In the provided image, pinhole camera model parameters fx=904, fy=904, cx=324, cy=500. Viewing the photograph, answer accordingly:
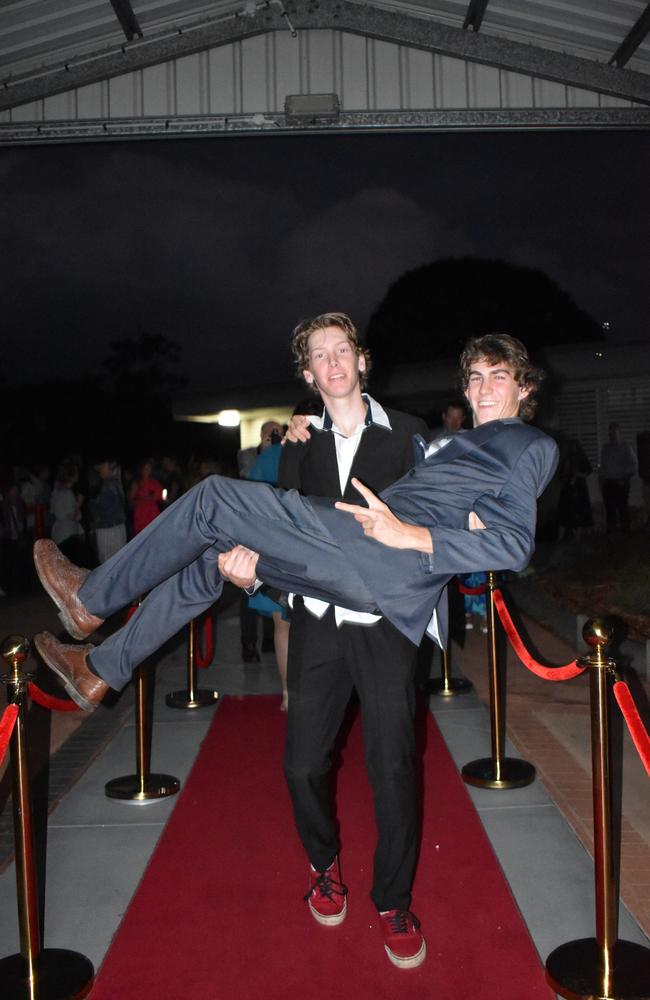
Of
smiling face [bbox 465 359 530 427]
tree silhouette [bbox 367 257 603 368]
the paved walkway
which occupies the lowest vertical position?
the paved walkway

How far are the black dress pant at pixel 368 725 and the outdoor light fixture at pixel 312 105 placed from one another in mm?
8348

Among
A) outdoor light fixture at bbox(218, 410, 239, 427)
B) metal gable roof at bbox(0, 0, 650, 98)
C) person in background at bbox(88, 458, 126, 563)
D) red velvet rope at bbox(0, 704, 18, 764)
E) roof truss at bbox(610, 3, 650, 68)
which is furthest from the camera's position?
outdoor light fixture at bbox(218, 410, 239, 427)

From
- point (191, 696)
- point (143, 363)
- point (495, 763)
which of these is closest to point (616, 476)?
point (191, 696)

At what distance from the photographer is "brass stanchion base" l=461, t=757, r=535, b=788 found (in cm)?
481

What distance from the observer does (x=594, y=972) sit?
2938 mm

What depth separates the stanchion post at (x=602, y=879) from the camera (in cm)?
286

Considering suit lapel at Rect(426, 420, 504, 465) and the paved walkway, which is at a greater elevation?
suit lapel at Rect(426, 420, 504, 465)

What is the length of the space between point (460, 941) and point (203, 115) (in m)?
9.33

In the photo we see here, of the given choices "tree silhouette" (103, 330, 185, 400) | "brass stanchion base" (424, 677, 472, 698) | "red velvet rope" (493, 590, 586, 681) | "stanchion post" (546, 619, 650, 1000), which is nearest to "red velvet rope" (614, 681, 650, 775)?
"stanchion post" (546, 619, 650, 1000)

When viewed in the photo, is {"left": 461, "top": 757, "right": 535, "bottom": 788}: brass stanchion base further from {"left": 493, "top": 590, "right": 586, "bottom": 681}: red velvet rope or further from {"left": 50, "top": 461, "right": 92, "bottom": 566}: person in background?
{"left": 50, "top": 461, "right": 92, "bottom": 566}: person in background

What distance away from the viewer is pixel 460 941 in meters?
3.24

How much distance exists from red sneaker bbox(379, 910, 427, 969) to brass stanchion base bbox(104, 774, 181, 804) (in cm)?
197

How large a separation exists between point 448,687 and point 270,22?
7784 millimetres

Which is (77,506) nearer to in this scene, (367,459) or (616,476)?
(616,476)
